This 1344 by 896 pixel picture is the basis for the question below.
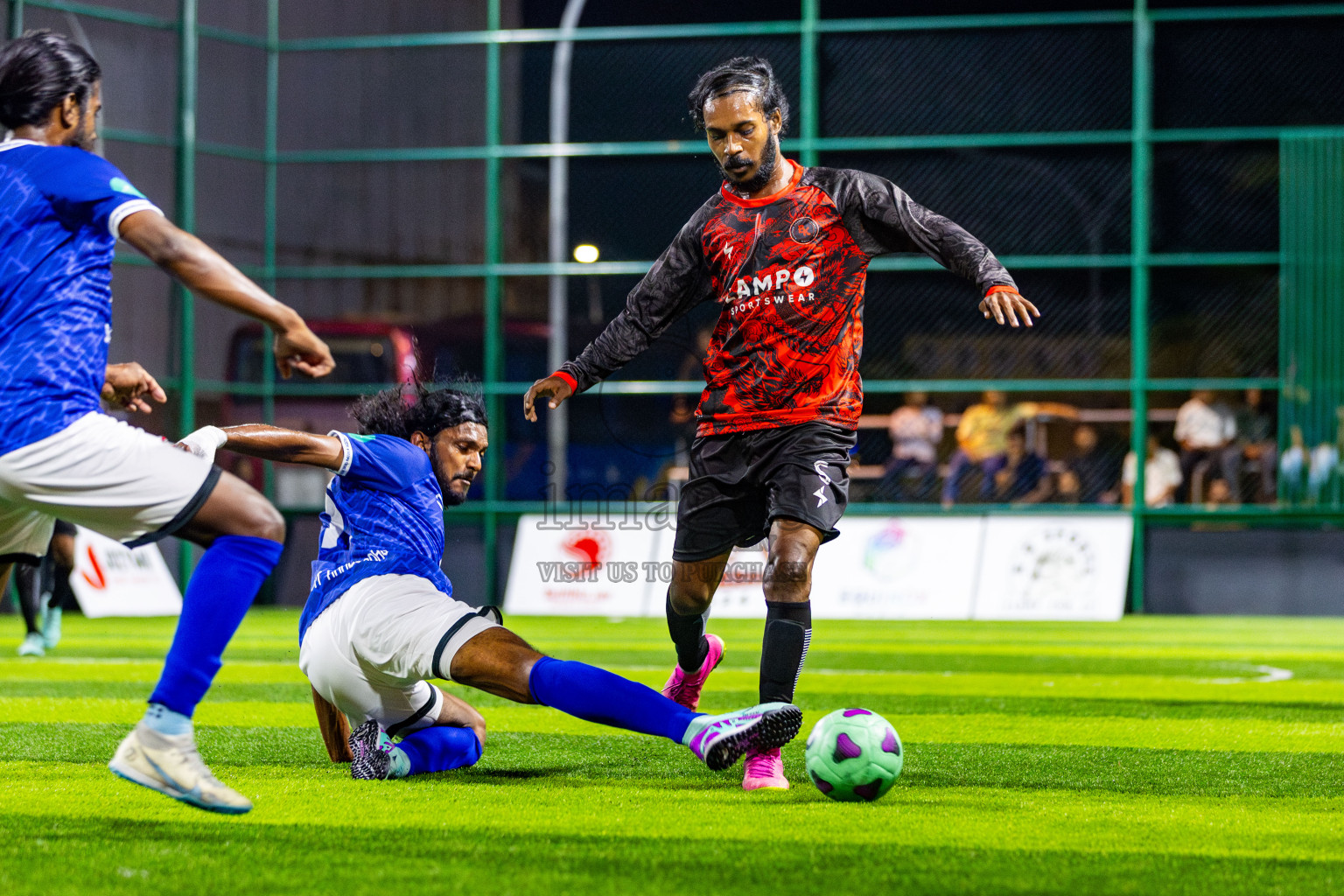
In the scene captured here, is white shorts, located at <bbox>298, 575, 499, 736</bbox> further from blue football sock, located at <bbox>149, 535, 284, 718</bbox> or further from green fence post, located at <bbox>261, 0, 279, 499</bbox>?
green fence post, located at <bbox>261, 0, 279, 499</bbox>

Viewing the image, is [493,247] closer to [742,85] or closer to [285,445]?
[742,85]

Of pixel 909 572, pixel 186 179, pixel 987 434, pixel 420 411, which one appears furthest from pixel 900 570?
pixel 420 411

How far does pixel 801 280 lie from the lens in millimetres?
5348

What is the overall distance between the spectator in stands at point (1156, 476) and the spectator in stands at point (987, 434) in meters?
0.85

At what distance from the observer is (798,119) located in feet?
57.7

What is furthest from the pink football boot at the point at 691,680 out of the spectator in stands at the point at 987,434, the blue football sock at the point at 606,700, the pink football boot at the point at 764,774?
the spectator in stands at the point at 987,434

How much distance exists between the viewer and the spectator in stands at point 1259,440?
16047mm

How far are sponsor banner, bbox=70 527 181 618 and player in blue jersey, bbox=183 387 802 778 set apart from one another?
1122 centimetres

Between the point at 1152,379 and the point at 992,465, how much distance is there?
1.95 meters

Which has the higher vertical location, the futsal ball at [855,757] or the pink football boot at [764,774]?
the futsal ball at [855,757]

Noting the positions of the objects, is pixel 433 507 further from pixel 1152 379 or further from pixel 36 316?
pixel 1152 379

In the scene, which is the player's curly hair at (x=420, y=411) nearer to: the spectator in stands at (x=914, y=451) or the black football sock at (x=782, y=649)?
the black football sock at (x=782, y=649)

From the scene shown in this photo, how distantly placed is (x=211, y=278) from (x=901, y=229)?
2.56 meters

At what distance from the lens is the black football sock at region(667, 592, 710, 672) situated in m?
5.60
